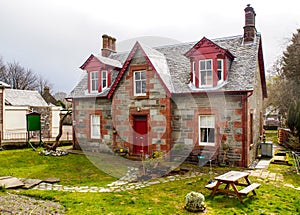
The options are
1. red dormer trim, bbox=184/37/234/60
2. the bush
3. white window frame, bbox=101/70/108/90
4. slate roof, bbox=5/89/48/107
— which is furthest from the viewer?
slate roof, bbox=5/89/48/107

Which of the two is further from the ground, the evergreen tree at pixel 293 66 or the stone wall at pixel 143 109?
the evergreen tree at pixel 293 66

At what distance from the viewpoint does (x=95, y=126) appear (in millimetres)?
18000

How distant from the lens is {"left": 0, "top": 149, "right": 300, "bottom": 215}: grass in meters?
7.59

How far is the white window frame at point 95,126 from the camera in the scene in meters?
17.9

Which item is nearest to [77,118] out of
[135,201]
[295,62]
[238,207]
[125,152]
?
[125,152]

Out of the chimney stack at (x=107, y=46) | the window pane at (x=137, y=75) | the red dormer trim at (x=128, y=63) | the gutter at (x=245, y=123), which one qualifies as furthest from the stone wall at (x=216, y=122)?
the chimney stack at (x=107, y=46)

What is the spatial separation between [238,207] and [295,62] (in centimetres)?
2860

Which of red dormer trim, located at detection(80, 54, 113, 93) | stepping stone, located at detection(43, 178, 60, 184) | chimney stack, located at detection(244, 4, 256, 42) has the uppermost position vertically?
chimney stack, located at detection(244, 4, 256, 42)

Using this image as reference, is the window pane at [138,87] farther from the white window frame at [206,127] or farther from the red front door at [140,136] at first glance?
the white window frame at [206,127]

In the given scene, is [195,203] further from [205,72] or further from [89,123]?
[89,123]

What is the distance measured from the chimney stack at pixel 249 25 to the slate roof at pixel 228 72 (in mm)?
346

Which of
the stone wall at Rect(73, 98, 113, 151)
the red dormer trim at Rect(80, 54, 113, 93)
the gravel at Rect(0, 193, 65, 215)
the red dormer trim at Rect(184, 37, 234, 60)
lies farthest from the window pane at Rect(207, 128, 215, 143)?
the gravel at Rect(0, 193, 65, 215)

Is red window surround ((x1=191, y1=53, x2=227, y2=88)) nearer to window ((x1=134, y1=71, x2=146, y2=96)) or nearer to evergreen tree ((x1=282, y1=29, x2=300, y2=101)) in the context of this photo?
window ((x1=134, y1=71, x2=146, y2=96))

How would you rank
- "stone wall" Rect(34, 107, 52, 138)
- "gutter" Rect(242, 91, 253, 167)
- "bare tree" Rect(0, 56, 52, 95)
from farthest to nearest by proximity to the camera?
1. "bare tree" Rect(0, 56, 52, 95)
2. "stone wall" Rect(34, 107, 52, 138)
3. "gutter" Rect(242, 91, 253, 167)
